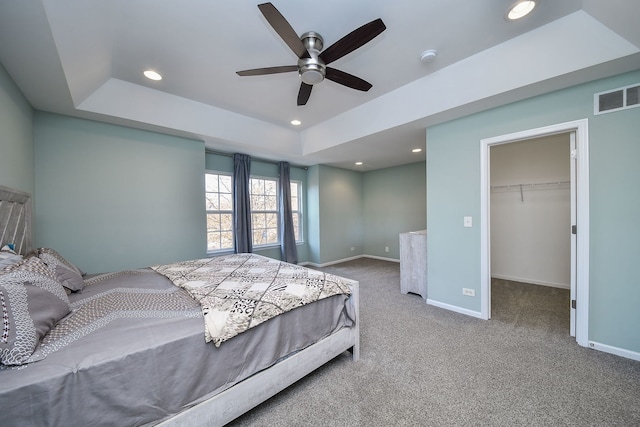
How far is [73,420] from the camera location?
901mm

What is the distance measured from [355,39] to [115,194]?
320 centimetres

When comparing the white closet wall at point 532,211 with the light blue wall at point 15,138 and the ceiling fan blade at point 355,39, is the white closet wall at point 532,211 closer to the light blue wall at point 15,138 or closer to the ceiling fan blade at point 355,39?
the ceiling fan blade at point 355,39

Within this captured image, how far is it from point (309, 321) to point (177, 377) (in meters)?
0.81

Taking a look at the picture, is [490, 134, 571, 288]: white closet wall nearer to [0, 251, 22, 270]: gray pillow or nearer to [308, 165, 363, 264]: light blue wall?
[308, 165, 363, 264]: light blue wall

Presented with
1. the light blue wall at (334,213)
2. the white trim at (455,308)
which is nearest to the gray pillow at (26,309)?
the white trim at (455,308)

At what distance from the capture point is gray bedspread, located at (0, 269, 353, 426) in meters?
0.87

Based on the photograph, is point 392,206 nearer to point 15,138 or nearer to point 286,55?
point 286,55

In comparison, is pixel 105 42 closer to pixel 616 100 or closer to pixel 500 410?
pixel 500 410

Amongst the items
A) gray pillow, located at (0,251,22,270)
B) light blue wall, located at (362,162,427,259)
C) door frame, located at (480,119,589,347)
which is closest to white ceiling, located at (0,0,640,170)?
door frame, located at (480,119,589,347)

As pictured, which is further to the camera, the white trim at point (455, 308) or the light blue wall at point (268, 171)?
the light blue wall at point (268, 171)

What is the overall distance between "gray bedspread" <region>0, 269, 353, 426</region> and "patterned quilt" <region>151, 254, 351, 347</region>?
7 cm

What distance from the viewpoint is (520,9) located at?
171 centimetres

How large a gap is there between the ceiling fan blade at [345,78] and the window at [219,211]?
9.78 feet

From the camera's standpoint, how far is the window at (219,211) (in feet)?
13.7
